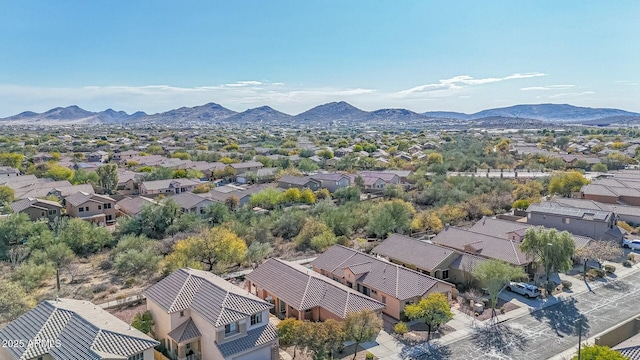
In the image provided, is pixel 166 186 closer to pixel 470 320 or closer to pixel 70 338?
pixel 70 338

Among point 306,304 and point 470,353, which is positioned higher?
point 306,304

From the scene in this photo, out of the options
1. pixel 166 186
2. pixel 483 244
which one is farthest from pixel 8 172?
pixel 483 244

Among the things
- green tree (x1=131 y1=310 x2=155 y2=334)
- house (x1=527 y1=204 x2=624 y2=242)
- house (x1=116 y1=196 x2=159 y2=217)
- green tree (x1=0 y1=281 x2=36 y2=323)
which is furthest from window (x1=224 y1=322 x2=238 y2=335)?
house (x1=116 y1=196 x2=159 y2=217)

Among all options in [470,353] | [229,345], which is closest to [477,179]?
[470,353]

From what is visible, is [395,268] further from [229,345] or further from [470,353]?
[229,345]

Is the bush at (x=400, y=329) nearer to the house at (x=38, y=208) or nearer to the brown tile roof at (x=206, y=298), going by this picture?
the brown tile roof at (x=206, y=298)

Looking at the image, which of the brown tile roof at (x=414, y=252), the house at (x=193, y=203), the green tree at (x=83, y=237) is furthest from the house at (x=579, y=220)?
the green tree at (x=83, y=237)
